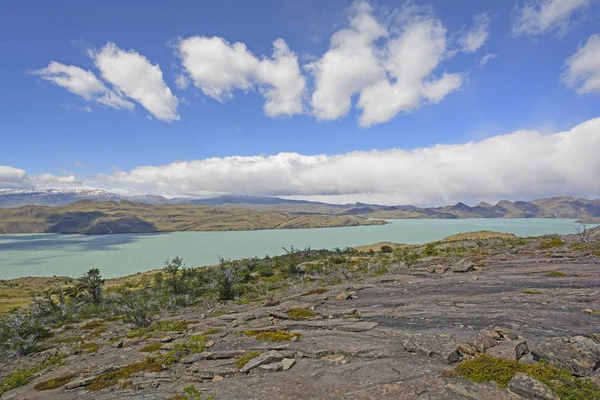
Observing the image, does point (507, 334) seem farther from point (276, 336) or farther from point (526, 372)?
point (276, 336)

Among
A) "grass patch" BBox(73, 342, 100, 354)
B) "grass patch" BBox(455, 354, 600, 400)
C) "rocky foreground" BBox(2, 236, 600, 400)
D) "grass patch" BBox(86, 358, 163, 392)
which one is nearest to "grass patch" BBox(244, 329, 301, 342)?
"rocky foreground" BBox(2, 236, 600, 400)

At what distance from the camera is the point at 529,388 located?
28.8ft

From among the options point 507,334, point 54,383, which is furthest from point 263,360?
point 54,383

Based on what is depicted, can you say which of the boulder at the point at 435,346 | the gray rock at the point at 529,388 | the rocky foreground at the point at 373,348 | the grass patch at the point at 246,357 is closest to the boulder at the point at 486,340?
the rocky foreground at the point at 373,348

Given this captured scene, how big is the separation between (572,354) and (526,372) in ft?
5.61

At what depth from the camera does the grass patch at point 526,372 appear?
8505 mm

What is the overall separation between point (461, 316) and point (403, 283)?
1207cm

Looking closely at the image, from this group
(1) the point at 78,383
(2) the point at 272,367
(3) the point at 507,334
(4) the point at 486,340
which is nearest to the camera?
(4) the point at 486,340

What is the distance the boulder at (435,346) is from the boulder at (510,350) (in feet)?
4.22

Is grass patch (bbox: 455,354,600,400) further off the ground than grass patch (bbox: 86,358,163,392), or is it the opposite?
grass patch (bbox: 455,354,600,400)

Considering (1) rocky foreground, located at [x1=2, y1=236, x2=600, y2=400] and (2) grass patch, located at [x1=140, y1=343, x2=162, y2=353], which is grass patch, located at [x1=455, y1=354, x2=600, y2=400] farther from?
(2) grass patch, located at [x1=140, y1=343, x2=162, y2=353]

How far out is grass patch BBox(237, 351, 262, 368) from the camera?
14.4m

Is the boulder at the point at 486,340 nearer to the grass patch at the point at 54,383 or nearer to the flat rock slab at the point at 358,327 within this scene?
the flat rock slab at the point at 358,327

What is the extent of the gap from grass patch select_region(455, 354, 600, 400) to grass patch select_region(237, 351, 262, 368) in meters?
9.14
